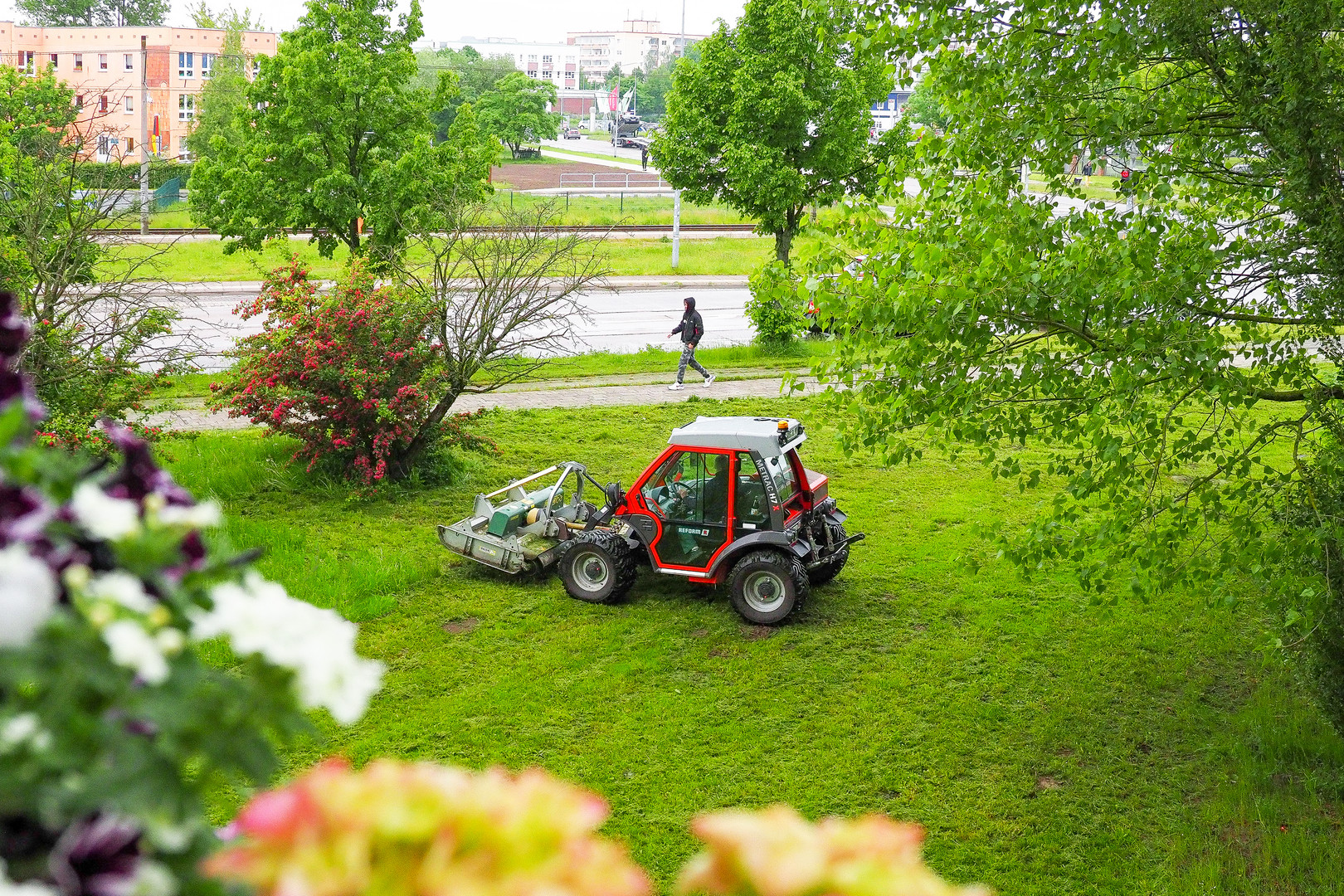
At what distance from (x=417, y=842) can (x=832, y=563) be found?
10684 millimetres

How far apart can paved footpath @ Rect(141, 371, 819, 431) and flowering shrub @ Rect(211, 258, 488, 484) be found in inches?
171

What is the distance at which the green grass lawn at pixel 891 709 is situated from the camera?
25.5 feet

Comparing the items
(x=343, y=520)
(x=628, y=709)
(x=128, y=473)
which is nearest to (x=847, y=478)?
(x=343, y=520)

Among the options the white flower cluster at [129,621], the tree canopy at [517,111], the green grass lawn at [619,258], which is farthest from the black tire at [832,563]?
the tree canopy at [517,111]

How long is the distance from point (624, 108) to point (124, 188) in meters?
111

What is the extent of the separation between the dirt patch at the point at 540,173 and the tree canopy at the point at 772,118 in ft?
96.5

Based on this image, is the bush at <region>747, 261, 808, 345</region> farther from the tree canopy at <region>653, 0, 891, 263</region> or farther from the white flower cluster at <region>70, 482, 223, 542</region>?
the tree canopy at <region>653, 0, 891, 263</region>

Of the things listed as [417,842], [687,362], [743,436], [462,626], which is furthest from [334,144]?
[417,842]

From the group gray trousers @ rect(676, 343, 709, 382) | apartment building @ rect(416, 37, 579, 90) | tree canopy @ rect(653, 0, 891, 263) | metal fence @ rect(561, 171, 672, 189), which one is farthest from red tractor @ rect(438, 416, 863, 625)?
apartment building @ rect(416, 37, 579, 90)

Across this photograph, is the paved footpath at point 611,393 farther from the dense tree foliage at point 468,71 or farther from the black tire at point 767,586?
the dense tree foliage at point 468,71

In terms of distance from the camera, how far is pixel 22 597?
54.6 inches

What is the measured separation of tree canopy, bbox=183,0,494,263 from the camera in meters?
22.3

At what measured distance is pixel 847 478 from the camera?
16.6 metres

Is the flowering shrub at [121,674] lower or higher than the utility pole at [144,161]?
lower
